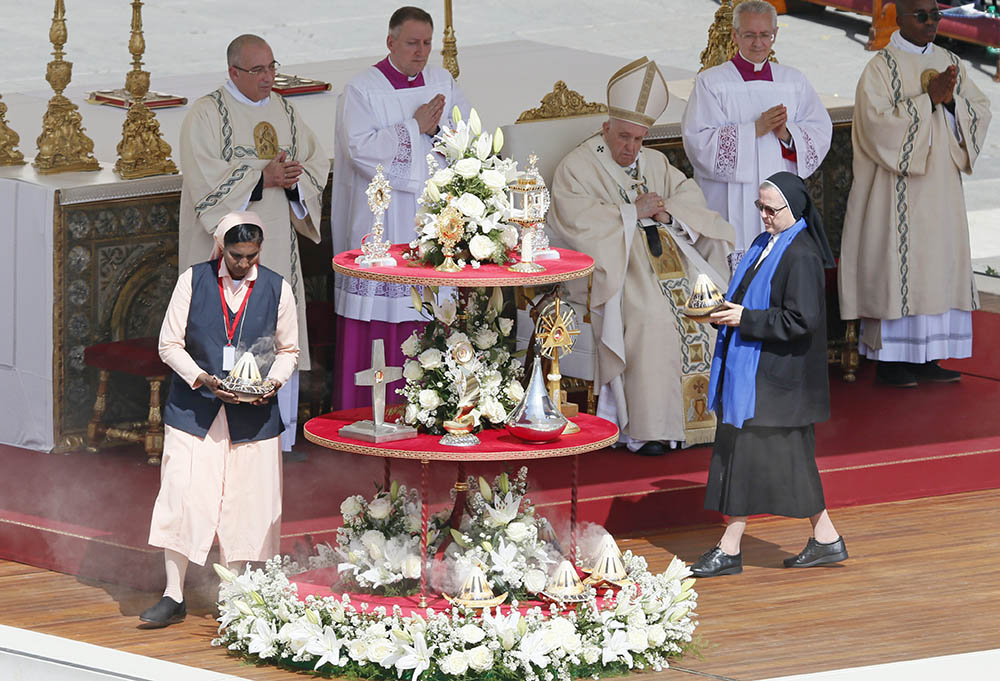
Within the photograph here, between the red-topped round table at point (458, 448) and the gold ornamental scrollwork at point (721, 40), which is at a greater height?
the gold ornamental scrollwork at point (721, 40)

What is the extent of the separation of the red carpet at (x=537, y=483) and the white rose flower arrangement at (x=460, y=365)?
1006mm

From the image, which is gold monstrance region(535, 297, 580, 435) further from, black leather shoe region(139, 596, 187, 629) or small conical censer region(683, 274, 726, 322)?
black leather shoe region(139, 596, 187, 629)

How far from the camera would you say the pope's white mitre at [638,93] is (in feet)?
30.0

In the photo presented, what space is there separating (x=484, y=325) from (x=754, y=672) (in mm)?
1623

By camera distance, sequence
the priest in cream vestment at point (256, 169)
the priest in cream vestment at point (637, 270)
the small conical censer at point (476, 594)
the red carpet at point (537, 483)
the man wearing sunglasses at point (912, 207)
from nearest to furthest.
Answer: the small conical censer at point (476, 594) < the red carpet at point (537, 483) < the priest in cream vestment at point (256, 169) < the priest in cream vestment at point (637, 270) < the man wearing sunglasses at point (912, 207)

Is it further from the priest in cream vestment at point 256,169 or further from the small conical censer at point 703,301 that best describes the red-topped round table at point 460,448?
the priest in cream vestment at point 256,169

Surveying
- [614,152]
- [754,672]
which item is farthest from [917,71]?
[754,672]

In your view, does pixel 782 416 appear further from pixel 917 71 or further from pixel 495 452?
pixel 917 71

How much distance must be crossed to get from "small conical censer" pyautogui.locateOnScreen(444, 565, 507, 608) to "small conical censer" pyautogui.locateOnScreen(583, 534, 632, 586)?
41 cm

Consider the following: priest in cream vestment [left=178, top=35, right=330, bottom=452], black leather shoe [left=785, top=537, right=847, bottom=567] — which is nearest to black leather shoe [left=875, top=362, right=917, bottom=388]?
black leather shoe [left=785, top=537, right=847, bottom=567]

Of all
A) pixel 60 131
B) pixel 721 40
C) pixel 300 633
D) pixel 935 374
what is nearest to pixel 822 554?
pixel 300 633

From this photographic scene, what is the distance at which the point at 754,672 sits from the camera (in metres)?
7.05

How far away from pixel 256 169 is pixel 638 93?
5.87 feet

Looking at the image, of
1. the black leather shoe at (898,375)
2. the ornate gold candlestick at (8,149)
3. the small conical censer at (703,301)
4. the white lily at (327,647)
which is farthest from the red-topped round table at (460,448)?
the black leather shoe at (898,375)
